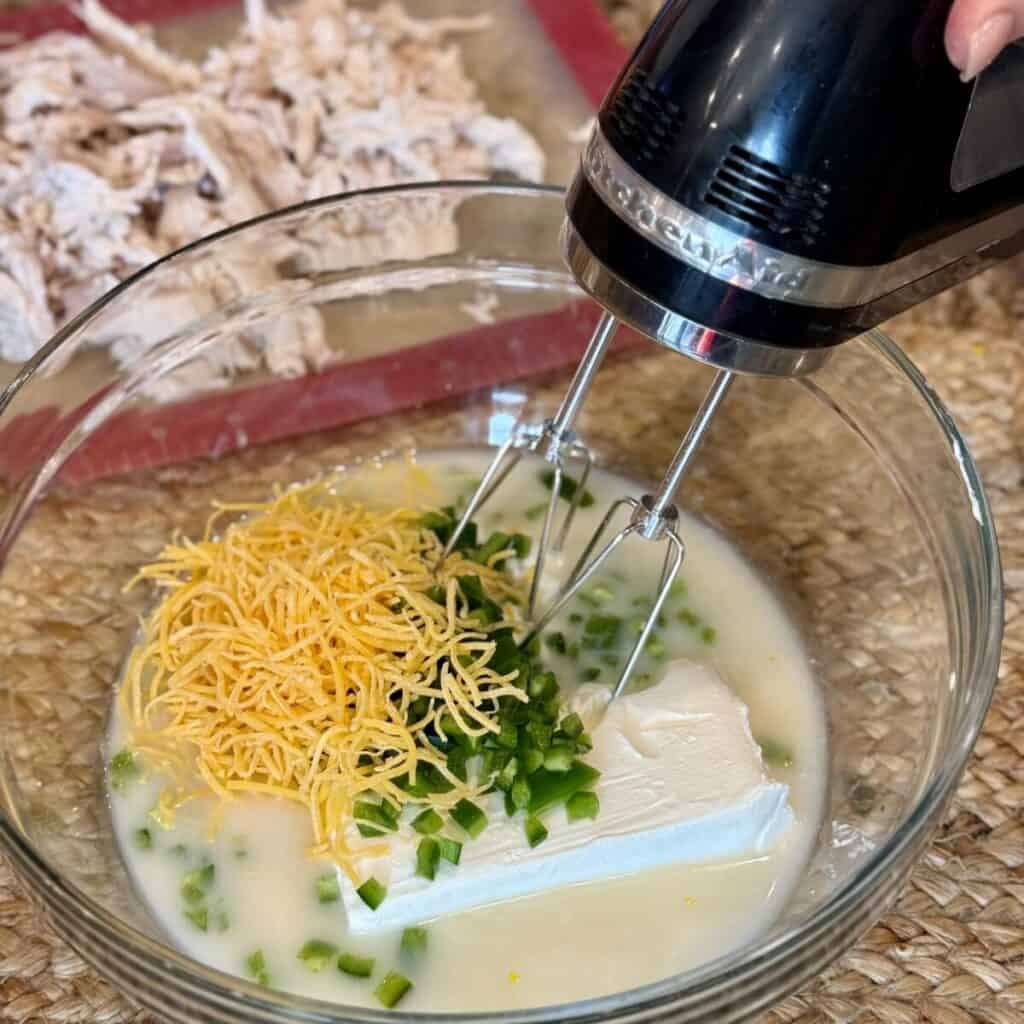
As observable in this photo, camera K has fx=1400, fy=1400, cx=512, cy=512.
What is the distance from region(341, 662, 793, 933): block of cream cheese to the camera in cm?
117

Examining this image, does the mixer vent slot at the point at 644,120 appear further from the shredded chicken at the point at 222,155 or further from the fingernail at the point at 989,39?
the shredded chicken at the point at 222,155

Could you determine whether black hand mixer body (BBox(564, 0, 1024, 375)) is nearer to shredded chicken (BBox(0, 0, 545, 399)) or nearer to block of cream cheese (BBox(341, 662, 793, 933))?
block of cream cheese (BBox(341, 662, 793, 933))

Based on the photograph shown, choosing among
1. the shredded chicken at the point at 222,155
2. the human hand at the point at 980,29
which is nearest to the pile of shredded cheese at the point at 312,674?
the shredded chicken at the point at 222,155

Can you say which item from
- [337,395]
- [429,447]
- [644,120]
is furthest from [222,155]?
[644,120]

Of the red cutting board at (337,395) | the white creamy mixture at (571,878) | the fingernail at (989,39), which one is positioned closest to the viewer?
the fingernail at (989,39)

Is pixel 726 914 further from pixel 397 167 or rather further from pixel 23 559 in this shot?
pixel 397 167

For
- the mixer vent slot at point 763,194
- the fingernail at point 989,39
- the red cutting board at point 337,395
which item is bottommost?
the red cutting board at point 337,395

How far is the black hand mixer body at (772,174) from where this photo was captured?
0.90m

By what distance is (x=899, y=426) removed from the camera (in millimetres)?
1440

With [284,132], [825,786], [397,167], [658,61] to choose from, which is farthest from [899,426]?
[284,132]

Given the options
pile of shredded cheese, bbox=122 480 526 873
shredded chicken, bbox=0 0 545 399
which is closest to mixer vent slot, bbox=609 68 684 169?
pile of shredded cheese, bbox=122 480 526 873

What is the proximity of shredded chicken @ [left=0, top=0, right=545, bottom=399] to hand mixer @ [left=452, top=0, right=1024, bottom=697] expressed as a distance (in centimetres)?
66

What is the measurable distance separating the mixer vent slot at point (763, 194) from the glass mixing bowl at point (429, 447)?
427mm

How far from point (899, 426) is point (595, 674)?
41cm
